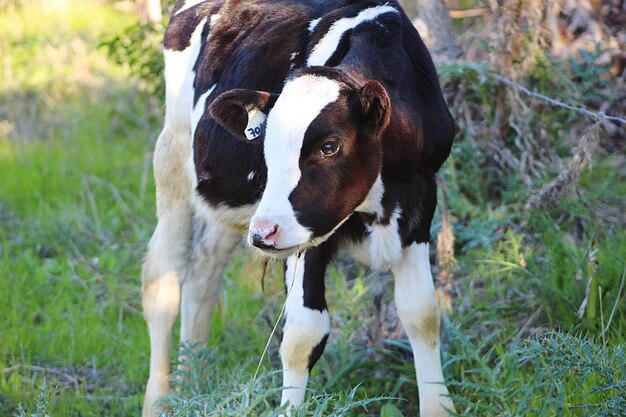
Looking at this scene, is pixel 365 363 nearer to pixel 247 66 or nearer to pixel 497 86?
pixel 247 66

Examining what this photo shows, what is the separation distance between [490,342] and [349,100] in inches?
66.0

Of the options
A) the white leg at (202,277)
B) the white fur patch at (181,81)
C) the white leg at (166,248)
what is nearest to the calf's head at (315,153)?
the white fur patch at (181,81)

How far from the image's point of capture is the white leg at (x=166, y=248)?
507cm

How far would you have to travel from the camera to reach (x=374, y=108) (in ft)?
11.8

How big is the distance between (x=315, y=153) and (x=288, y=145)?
10 cm

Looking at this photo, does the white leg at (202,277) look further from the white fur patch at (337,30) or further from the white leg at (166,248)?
the white fur patch at (337,30)

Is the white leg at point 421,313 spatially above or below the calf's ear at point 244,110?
below

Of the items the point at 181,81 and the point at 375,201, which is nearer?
the point at 375,201

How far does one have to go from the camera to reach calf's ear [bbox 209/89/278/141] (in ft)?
12.2

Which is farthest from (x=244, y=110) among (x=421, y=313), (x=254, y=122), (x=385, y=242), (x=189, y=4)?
(x=189, y=4)

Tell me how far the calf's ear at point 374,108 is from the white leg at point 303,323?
26.2 inches

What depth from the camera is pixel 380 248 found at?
4039mm

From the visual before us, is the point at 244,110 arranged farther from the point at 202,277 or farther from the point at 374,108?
the point at 202,277

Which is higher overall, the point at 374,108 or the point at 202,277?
the point at 374,108
